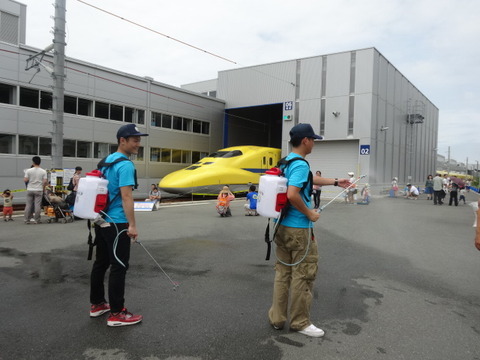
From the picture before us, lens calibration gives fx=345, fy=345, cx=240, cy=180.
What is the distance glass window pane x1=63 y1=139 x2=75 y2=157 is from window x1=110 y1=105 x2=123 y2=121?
2.93 m

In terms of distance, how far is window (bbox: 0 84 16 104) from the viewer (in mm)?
16094

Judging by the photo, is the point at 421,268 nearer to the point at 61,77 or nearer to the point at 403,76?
the point at 61,77

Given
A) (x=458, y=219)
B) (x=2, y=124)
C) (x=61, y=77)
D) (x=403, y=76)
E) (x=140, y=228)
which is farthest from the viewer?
(x=403, y=76)

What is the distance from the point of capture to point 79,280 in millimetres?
4734

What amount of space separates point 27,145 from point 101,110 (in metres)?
4.61

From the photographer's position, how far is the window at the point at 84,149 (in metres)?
19.6

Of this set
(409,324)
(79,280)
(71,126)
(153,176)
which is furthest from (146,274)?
(153,176)

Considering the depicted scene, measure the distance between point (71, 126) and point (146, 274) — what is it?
54.2ft

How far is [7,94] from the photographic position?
16312mm

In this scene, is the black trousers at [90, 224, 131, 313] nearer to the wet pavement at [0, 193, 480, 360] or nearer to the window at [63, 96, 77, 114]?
the wet pavement at [0, 193, 480, 360]

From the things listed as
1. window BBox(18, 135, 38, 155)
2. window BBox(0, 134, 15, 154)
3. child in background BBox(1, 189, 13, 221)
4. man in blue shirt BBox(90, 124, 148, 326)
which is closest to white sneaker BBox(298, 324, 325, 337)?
man in blue shirt BBox(90, 124, 148, 326)

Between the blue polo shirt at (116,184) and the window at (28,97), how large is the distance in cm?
1672

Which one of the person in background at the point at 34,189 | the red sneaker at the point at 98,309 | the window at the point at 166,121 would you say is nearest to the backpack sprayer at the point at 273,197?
the red sneaker at the point at 98,309

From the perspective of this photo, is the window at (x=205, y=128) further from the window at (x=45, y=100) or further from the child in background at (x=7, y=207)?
the child in background at (x=7, y=207)
